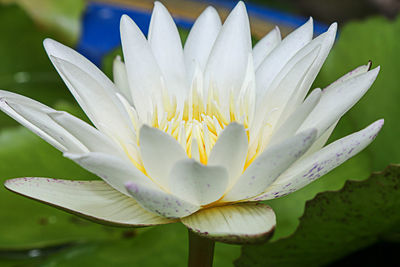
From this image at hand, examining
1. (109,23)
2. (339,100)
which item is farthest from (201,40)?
(109,23)

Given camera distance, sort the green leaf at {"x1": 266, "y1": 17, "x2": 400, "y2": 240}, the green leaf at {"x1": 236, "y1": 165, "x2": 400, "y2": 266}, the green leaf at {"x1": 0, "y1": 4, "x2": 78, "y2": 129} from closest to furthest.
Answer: the green leaf at {"x1": 236, "y1": 165, "x2": 400, "y2": 266} → the green leaf at {"x1": 266, "y1": 17, "x2": 400, "y2": 240} → the green leaf at {"x1": 0, "y1": 4, "x2": 78, "y2": 129}

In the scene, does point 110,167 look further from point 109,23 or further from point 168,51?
point 109,23

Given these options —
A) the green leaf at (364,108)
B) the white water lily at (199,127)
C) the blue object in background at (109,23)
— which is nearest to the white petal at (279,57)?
the white water lily at (199,127)

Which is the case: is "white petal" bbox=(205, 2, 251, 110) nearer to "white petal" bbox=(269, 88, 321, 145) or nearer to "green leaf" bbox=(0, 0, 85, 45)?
"white petal" bbox=(269, 88, 321, 145)

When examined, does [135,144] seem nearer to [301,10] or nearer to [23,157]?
[23,157]

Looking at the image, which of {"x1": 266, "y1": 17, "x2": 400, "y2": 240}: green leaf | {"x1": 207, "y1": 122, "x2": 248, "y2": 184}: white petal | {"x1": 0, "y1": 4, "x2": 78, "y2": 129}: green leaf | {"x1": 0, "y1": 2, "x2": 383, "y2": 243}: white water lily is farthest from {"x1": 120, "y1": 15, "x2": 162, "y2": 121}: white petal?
{"x1": 0, "y1": 4, "x2": 78, "y2": 129}: green leaf

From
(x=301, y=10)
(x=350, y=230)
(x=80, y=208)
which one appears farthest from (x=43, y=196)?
(x=301, y=10)

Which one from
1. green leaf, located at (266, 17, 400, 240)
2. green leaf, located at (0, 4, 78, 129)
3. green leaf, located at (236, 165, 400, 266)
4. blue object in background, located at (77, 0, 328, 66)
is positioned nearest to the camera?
green leaf, located at (236, 165, 400, 266)
